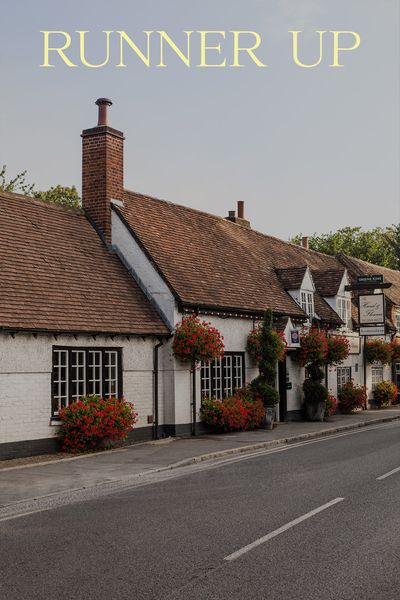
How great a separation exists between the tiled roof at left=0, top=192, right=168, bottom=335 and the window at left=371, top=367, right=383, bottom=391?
62.8 feet

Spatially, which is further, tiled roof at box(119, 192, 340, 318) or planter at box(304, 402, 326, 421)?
planter at box(304, 402, 326, 421)

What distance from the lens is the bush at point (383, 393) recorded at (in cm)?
3569

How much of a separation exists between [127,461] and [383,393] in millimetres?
23147

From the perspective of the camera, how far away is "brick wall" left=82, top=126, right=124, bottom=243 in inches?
884

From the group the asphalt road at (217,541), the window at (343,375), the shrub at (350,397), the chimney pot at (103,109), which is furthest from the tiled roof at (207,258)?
the asphalt road at (217,541)

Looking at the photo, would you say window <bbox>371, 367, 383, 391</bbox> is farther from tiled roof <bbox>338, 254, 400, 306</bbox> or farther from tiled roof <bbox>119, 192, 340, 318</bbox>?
tiled roof <bbox>119, 192, 340, 318</bbox>

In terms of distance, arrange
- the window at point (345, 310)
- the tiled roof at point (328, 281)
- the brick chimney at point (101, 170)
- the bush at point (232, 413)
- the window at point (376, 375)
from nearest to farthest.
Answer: the bush at point (232, 413), the brick chimney at point (101, 170), the tiled roof at point (328, 281), the window at point (345, 310), the window at point (376, 375)

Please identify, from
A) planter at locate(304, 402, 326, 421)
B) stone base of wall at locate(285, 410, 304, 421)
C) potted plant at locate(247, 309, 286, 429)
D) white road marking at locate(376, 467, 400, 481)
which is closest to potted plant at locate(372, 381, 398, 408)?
stone base of wall at locate(285, 410, 304, 421)

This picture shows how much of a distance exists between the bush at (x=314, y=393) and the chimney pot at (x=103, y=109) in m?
12.2

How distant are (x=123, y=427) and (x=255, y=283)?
10.2 meters

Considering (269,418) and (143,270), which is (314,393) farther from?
(143,270)

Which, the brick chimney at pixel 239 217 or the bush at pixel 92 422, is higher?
the brick chimney at pixel 239 217

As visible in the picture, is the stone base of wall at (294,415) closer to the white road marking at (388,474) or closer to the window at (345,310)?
the window at (345,310)

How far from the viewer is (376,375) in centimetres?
3728
